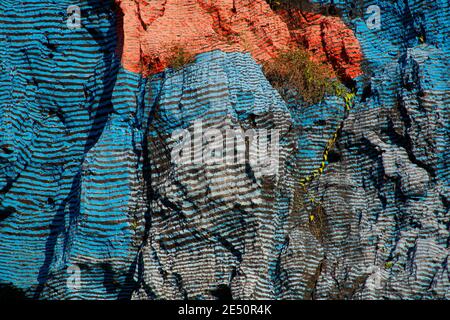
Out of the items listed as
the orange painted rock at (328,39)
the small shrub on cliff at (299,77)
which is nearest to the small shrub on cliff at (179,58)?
the small shrub on cliff at (299,77)

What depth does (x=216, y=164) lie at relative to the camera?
7773 mm

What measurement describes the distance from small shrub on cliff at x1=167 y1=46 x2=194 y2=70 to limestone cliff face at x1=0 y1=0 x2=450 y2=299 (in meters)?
0.07

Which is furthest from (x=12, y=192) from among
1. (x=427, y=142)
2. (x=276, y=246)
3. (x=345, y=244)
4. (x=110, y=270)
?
(x=427, y=142)

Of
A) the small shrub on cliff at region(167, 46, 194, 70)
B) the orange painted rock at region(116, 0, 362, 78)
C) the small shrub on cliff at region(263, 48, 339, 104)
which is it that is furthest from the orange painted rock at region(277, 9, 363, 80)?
the small shrub on cliff at region(167, 46, 194, 70)

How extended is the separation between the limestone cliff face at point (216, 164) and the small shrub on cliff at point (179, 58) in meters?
0.07

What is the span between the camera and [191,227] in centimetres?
781

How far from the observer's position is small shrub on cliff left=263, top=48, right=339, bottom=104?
8.52 metres

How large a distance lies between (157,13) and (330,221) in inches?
105

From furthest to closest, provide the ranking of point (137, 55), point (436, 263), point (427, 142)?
1. point (137, 55)
2. point (427, 142)
3. point (436, 263)

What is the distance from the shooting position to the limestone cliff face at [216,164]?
7.73m

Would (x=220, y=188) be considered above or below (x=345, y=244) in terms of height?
above

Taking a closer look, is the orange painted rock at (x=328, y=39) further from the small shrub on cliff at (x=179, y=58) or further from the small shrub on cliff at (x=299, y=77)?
the small shrub on cliff at (x=179, y=58)

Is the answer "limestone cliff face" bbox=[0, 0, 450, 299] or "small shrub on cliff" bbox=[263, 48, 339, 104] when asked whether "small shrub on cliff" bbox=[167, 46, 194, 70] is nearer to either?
"limestone cliff face" bbox=[0, 0, 450, 299]

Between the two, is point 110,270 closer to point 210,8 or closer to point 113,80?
point 113,80
